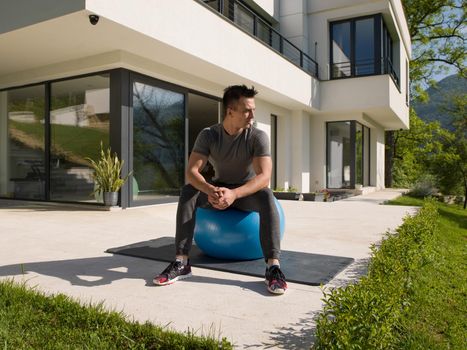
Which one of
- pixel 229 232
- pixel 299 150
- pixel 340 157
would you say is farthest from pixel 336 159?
pixel 229 232

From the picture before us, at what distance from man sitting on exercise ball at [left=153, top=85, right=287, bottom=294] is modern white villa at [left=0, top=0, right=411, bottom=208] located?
347 cm

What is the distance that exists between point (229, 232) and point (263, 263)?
15.9 inches

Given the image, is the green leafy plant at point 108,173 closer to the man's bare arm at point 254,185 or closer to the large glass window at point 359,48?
the man's bare arm at point 254,185

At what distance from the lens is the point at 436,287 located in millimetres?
3209

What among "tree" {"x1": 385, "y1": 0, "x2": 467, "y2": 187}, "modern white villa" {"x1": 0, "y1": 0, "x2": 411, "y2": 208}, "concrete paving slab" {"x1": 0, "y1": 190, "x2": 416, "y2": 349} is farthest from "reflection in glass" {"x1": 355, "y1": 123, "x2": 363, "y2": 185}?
"concrete paving slab" {"x1": 0, "y1": 190, "x2": 416, "y2": 349}

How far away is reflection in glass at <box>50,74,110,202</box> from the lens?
8.09m

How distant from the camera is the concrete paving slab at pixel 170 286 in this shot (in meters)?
2.11

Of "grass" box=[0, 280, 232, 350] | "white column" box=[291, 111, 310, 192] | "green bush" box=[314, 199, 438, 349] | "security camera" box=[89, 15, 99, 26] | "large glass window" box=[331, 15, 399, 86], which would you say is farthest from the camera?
"white column" box=[291, 111, 310, 192]

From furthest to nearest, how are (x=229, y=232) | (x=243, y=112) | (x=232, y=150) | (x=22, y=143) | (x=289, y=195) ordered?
(x=289, y=195) → (x=22, y=143) → (x=229, y=232) → (x=232, y=150) → (x=243, y=112)

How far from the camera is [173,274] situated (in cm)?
286

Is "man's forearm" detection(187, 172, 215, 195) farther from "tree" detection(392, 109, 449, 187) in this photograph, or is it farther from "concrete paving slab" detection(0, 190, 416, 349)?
"tree" detection(392, 109, 449, 187)

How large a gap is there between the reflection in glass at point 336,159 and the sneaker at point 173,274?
12784 mm

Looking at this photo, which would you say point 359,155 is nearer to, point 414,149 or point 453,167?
point 453,167

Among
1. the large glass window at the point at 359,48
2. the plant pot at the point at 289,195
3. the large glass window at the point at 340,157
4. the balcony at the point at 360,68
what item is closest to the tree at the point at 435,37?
the large glass window at the point at 359,48
